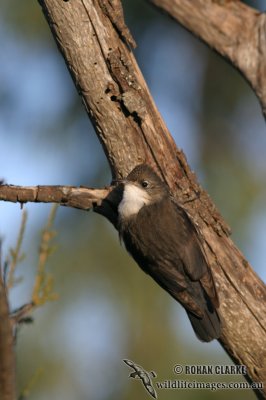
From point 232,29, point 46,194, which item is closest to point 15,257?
point 46,194

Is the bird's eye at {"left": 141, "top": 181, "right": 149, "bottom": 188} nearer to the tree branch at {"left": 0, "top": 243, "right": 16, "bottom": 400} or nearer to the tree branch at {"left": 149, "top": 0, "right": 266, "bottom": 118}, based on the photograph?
the tree branch at {"left": 149, "top": 0, "right": 266, "bottom": 118}

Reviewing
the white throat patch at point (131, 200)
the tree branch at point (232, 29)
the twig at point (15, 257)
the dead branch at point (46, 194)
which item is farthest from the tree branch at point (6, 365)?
the tree branch at point (232, 29)

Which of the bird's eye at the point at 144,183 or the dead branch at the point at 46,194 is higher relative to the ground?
Result: the dead branch at the point at 46,194

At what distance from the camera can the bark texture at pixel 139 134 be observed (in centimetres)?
589

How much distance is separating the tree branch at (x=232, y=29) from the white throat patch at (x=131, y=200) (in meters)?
1.17

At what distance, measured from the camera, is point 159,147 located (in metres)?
6.01

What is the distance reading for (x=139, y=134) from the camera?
602 cm

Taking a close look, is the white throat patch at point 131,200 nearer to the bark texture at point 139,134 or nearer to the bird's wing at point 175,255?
the bird's wing at point 175,255

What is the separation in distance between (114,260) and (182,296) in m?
5.61

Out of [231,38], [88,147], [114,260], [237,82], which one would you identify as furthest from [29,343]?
[231,38]

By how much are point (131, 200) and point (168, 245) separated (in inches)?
18.1

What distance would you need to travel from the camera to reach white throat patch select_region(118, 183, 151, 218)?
20.6 ft

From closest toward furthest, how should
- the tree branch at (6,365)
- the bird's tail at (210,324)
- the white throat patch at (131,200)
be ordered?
the tree branch at (6,365) → the bird's tail at (210,324) → the white throat patch at (131,200)

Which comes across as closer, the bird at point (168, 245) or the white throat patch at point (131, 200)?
Answer: the bird at point (168, 245)
